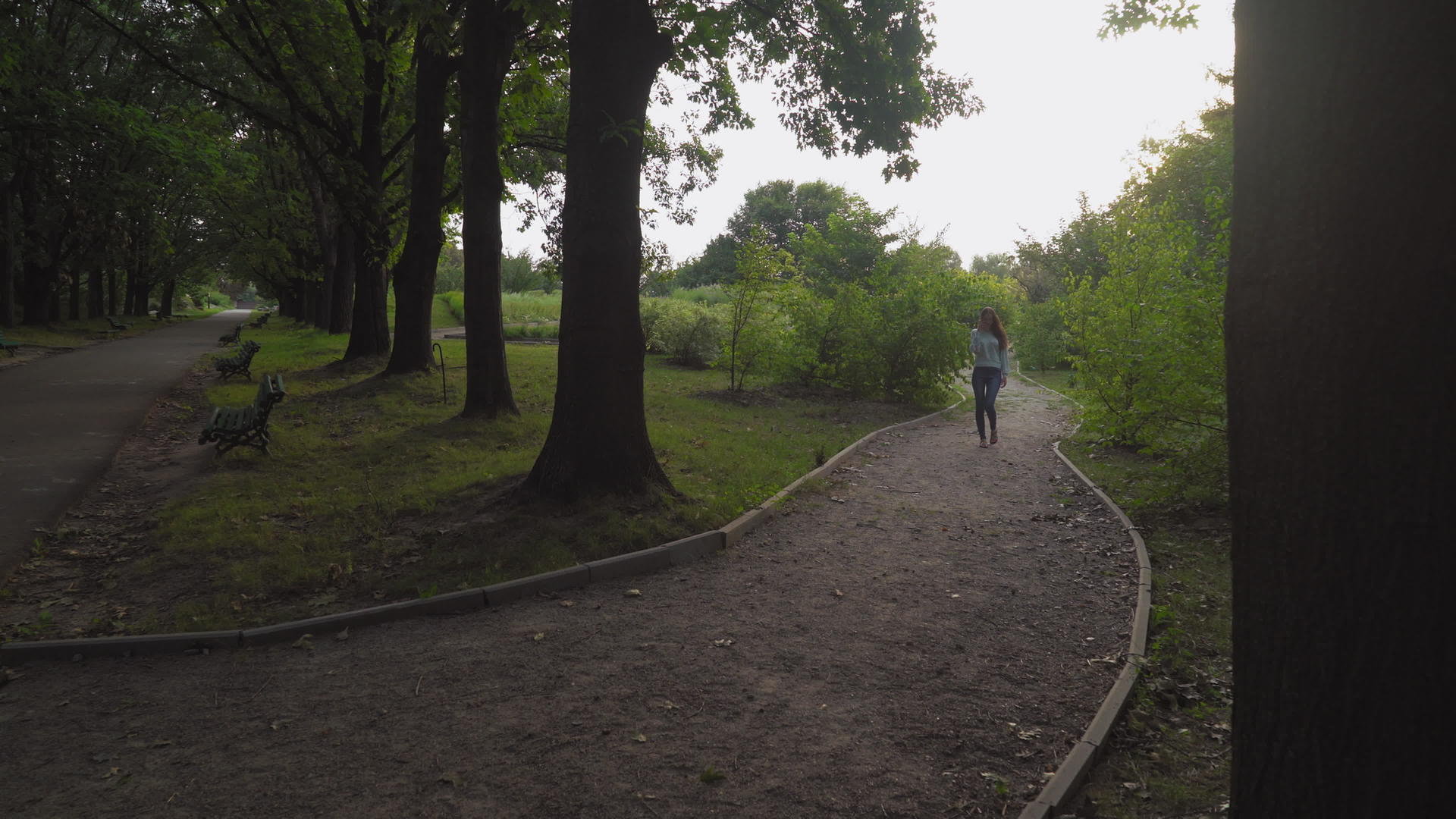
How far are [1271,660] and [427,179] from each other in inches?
593

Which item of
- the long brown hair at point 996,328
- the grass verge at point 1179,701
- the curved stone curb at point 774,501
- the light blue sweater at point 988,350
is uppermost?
the long brown hair at point 996,328

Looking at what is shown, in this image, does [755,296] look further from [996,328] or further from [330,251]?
[330,251]

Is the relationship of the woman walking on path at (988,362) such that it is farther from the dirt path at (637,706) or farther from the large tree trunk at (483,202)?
the large tree trunk at (483,202)

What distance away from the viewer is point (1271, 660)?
223cm

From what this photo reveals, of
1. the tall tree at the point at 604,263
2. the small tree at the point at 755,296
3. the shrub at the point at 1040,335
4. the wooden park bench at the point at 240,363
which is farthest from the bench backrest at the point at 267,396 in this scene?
the shrub at the point at 1040,335

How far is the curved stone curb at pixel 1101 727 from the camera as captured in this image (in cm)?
314

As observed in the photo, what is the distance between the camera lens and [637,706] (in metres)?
3.99

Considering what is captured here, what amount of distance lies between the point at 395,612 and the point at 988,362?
9315 millimetres

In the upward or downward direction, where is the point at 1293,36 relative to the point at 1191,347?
upward

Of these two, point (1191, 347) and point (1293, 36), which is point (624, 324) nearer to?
point (1191, 347)

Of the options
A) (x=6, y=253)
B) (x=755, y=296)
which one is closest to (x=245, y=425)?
(x=755, y=296)

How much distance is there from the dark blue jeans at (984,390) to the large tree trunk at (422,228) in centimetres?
986

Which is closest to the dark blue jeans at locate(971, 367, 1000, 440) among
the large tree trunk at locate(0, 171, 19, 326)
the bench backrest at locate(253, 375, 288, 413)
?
the bench backrest at locate(253, 375, 288, 413)

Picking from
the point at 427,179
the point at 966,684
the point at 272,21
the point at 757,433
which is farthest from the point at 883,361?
the point at 272,21
